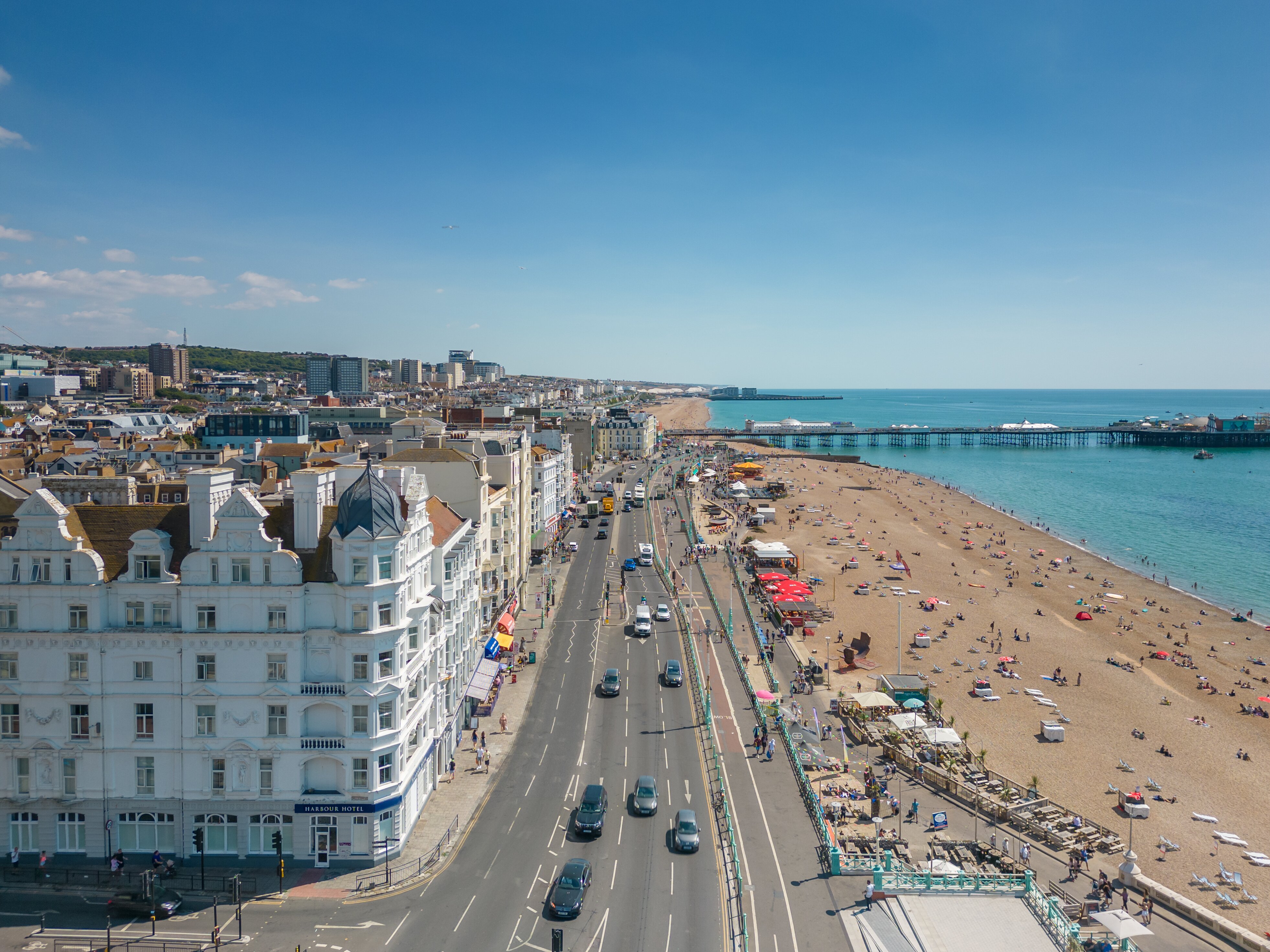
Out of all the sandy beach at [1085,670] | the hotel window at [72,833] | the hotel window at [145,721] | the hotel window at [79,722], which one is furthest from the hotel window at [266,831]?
the sandy beach at [1085,670]

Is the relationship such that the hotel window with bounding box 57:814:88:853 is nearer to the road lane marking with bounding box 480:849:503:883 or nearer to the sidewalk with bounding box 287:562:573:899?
the sidewalk with bounding box 287:562:573:899

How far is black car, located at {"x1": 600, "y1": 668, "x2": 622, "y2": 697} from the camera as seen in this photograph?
5069cm

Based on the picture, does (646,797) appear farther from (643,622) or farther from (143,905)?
(643,622)

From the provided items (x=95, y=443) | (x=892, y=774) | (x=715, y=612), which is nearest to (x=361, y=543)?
(x=892, y=774)

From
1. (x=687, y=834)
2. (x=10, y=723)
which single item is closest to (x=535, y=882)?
(x=687, y=834)

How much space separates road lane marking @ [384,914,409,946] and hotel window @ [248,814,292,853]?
6551mm

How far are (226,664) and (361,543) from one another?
7.27 meters

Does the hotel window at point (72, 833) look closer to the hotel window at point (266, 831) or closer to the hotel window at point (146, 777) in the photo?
the hotel window at point (146, 777)

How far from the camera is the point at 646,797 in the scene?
120 ft

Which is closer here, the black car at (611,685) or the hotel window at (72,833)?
the hotel window at (72,833)

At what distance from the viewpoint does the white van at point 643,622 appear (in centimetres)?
6322

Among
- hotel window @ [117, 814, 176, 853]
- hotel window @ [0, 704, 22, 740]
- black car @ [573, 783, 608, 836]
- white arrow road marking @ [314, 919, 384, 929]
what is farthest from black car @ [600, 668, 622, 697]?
hotel window @ [0, 704, 22, 740]

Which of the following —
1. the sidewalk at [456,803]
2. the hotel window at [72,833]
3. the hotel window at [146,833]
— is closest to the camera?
the sidewalk at [456,803]

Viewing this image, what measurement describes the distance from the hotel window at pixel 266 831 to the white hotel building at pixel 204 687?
6 cm
